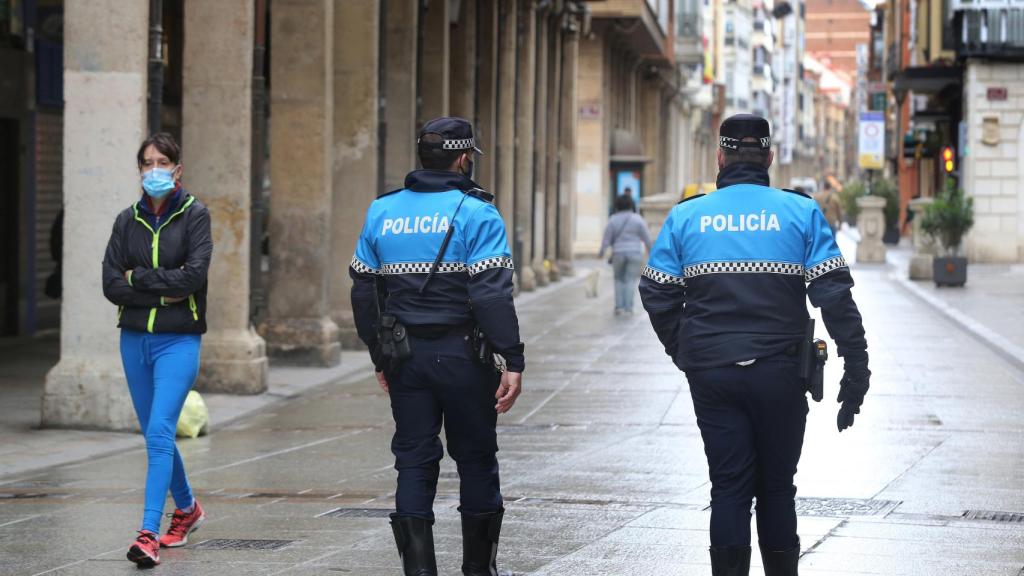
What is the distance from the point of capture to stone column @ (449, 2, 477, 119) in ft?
92.7

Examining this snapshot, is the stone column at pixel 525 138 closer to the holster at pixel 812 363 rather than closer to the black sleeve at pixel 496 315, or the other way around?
the black sleeve at pixel 496 315

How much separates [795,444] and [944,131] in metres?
47.2

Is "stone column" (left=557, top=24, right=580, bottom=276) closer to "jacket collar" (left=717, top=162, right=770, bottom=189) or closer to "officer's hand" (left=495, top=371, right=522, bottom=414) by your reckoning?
"officer's hand" (left=495, top=371, right=522, bottom=414)

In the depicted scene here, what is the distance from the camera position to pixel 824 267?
5926 mm

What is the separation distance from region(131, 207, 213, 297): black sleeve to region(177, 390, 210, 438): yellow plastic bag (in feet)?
15.3

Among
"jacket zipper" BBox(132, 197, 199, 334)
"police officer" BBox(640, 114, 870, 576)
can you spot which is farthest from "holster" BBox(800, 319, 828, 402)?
"jacket zipper" BBox(132, 197, 199, 334)

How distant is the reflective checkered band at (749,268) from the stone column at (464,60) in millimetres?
22275

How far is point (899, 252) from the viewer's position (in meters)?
50.2

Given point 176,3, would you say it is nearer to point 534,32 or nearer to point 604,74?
point 534,32

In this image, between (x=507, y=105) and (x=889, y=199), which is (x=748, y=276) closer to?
(x=507, y=105)

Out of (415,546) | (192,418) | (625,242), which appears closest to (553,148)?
(625,242)

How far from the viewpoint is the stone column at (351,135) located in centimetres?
1959

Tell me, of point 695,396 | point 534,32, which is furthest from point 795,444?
point 534,32

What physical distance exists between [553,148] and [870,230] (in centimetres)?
940
